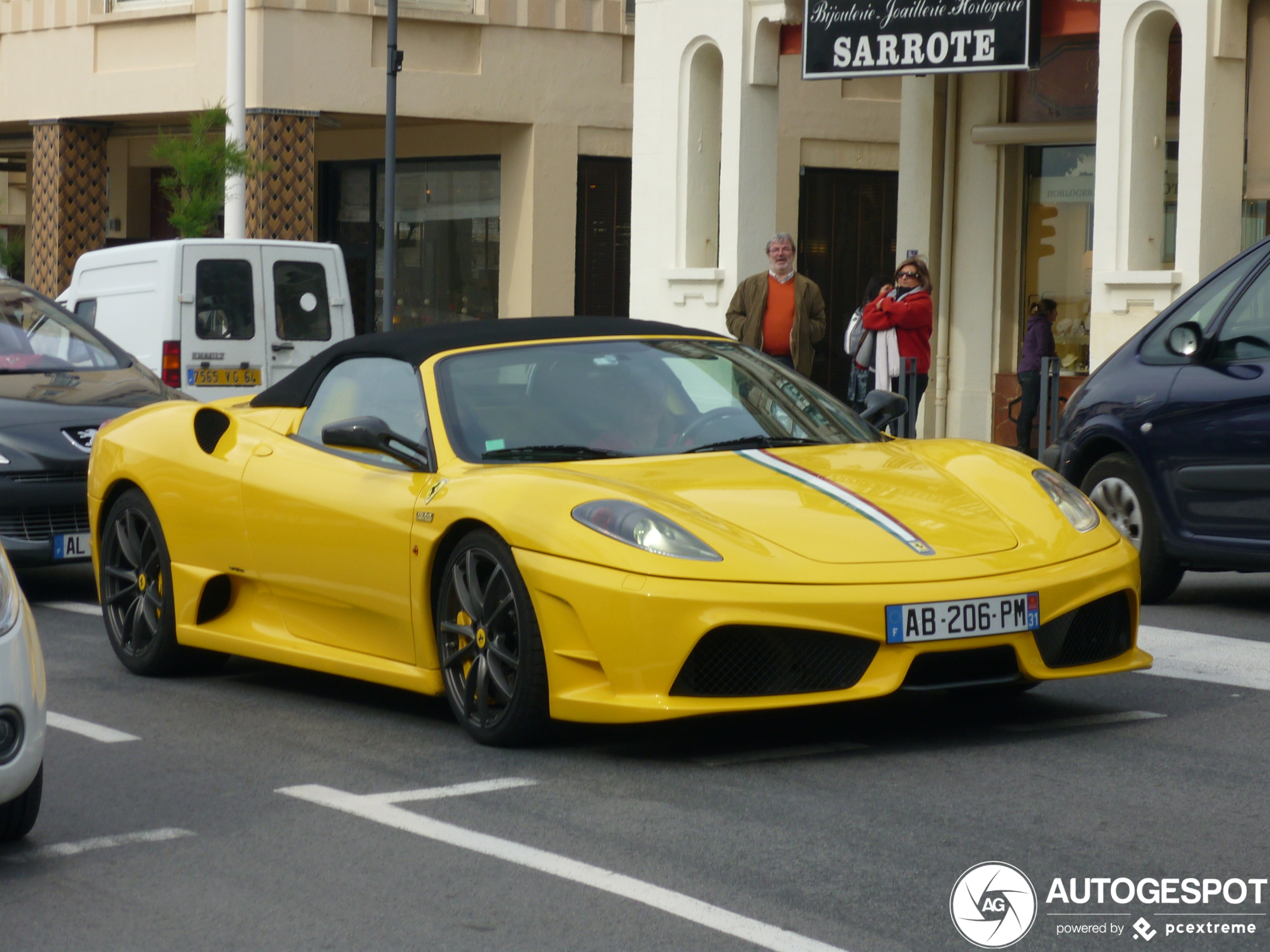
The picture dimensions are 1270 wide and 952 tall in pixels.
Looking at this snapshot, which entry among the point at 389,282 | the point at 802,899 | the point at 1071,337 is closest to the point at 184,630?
the point at 802,899

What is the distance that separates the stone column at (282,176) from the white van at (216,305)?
33.7 feet

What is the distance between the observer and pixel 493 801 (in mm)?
5438

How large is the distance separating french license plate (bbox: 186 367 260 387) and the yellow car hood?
10317mm

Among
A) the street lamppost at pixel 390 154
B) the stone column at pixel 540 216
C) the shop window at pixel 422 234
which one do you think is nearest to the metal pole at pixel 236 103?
the street lamppost at pixel 390 154

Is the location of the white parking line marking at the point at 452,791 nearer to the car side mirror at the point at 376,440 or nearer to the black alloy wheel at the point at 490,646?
the black alloy wheel at the point at 490,646

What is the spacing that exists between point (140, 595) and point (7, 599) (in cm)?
302

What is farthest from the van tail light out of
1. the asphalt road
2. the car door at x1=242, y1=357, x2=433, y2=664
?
the asphalt road

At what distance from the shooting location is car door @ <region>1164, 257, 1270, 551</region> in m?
8.51

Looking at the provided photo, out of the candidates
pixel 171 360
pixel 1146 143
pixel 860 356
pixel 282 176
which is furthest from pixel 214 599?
pixel 282 176

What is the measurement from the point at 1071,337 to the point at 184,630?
Answer: 1351 centimetres

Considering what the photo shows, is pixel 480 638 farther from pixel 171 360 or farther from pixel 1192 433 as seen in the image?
pixel 171 360

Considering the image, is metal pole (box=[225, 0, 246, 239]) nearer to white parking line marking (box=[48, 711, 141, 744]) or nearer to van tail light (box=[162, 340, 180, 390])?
van tail light (box=[162, 340, 180, 390])

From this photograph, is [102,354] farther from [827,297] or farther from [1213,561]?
[827,297]

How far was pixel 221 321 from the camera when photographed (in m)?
16.3
